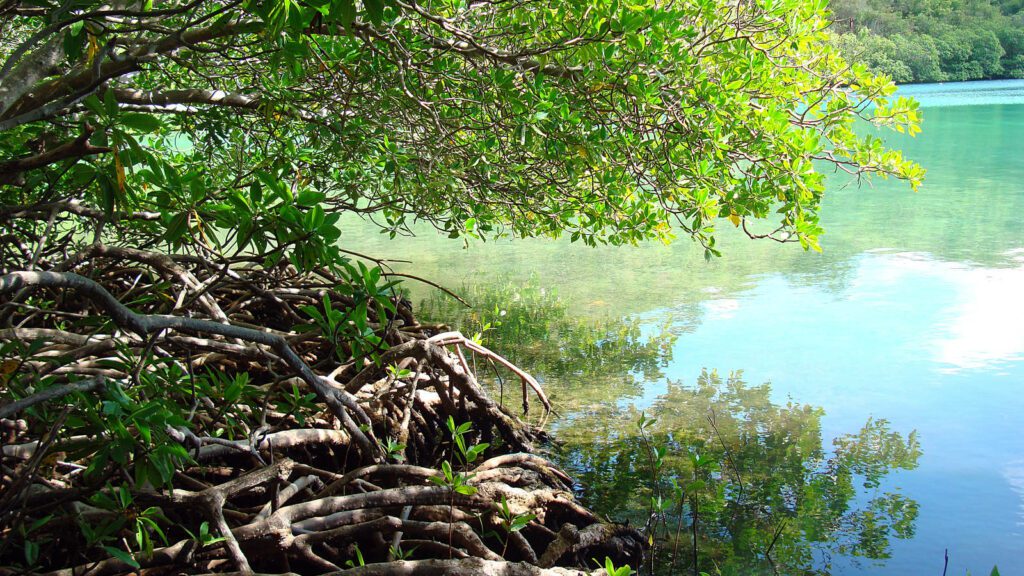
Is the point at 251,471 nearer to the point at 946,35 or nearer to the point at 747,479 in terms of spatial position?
the point at 747,479

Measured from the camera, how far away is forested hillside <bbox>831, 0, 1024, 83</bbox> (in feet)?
141

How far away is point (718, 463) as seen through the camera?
3830 mm

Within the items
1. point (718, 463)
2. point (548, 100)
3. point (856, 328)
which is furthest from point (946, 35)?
point (548, 100)

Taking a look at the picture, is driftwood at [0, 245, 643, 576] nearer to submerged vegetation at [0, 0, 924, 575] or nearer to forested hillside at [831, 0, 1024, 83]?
submerged vegetation at [0, 0, 924, 575]

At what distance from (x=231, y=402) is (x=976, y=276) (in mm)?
6985

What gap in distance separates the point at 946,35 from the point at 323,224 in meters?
50.8

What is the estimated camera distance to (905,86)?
4381cm

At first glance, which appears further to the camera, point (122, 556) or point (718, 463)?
point (718, 463)

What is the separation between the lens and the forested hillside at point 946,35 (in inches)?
1694

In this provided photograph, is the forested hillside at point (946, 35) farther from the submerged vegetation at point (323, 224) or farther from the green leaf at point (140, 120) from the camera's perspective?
the green leaf at point (140, 120)

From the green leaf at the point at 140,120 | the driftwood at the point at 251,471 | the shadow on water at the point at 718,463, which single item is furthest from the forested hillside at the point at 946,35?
the green leaf at the point at 140,120

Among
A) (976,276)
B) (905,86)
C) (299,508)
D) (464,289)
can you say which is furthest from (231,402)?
(905,86)

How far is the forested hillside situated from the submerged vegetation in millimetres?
40684

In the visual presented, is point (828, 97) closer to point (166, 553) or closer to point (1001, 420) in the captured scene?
point (1001, 420)
